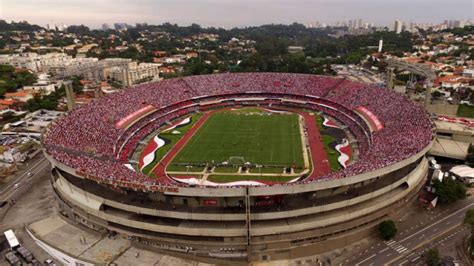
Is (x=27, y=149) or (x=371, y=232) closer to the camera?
(x=371, y=232)

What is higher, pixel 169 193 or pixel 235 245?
pixel 169 193

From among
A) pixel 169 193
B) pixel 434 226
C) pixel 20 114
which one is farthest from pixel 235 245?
pixel 20 114

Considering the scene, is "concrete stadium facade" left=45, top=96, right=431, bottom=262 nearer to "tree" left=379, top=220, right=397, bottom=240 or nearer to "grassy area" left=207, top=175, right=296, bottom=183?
"tree" left=379, top=220, right=397, bottom=240

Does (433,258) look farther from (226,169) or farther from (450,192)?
(226,169)

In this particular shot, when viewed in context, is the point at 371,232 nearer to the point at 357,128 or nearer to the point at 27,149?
the point at 357,128

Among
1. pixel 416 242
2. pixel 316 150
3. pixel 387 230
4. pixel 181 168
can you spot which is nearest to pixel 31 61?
pixel 181 168

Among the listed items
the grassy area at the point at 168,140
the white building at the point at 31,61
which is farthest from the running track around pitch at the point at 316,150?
the white building at the point at 31,61

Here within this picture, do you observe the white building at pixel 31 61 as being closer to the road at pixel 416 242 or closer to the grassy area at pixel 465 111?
the grassy area at pixel 465 111
